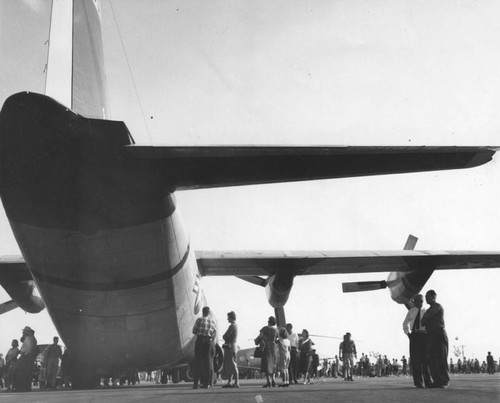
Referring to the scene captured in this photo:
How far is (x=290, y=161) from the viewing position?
6.68 m

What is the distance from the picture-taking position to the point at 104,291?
8.73 m

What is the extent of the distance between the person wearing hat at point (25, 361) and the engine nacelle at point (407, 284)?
29.1ft

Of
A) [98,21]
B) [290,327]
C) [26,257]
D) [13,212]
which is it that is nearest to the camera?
[13,212]

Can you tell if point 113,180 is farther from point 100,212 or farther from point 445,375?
point 445,375

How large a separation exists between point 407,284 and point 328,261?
7.35 feet

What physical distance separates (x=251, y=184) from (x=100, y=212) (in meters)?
2.12

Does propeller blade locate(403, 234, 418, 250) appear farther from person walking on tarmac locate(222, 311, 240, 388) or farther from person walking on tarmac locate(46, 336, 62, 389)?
person walking on tarmac locate(46, 336, 62, 389)

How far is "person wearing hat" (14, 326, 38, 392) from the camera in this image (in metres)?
12.7

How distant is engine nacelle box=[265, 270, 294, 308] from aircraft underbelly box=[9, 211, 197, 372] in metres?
2.93

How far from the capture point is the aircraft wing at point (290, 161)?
20.4 feet

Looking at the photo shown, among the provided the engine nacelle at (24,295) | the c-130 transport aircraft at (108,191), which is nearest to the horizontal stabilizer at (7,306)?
the engine nacelle at (24,295)

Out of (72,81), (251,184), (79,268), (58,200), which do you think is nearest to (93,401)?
(79,268)

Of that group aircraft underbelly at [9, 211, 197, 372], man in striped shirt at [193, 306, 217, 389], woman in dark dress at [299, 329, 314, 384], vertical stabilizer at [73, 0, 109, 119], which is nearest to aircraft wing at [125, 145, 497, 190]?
aircraft underbelly at [9, 211, 197, 372]

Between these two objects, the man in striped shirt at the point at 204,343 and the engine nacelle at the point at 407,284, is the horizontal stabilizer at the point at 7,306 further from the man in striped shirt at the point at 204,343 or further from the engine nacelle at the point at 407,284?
the engine nacelle at the point at 407,284
